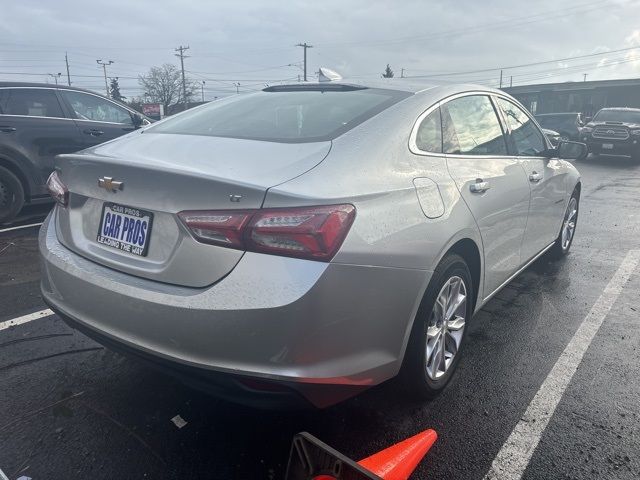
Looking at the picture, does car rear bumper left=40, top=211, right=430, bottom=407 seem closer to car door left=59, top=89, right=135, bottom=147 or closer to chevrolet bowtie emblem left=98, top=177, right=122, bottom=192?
chevrolet bowtie emblem left=98, top=177, right=122, bottom=192

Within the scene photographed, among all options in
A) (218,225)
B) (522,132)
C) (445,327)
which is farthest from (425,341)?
(522,132)

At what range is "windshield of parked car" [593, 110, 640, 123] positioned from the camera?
1675 cm

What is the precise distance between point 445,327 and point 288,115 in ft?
4.61

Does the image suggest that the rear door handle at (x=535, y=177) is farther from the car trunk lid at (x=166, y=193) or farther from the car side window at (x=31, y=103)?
the car side window at (x=31, y=103)

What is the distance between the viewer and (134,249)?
2.08m

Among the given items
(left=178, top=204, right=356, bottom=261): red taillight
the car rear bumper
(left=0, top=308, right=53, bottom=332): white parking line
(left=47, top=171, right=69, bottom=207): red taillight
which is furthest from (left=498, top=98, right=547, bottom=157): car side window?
(left=0, top=308, right=53, bottom=332): white parking line

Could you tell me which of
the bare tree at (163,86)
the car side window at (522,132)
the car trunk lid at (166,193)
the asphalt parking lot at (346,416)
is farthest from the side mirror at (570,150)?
the bare tree at (163,86)

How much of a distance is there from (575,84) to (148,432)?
56.7 metres

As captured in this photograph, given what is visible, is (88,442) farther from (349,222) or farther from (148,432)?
(349,222)

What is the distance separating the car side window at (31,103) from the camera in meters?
6.20

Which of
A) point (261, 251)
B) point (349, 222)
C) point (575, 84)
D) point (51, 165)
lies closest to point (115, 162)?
point (261, 251)

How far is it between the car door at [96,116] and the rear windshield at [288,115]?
14.8 feet

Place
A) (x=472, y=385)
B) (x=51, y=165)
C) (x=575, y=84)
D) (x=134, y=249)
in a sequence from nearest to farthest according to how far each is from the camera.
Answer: (x=134, y=249) < (x=472, y=385) < (x=51, y=165) < (x=575, y=84)

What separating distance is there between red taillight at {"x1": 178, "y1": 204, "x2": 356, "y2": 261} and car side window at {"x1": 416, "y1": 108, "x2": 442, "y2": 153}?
87 cm
